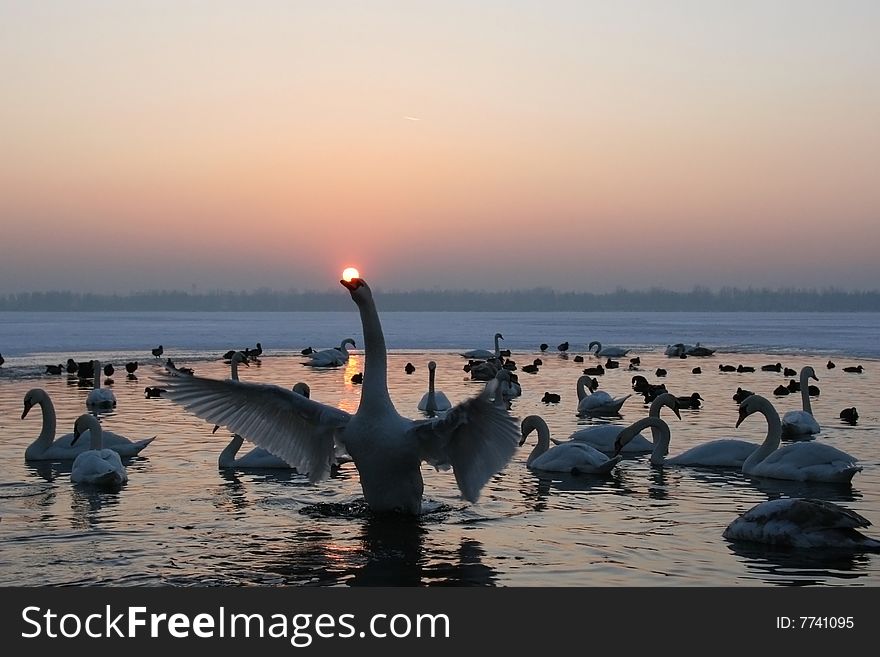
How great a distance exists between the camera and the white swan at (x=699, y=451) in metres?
15.4

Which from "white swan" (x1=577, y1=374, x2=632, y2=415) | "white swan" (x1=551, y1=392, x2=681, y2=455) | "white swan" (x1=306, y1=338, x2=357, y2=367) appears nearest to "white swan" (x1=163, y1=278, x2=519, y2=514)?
"white swan" (x1=551, y1=392, x2=681, y2=455)

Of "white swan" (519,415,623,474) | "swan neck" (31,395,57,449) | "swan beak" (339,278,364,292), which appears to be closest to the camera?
"swan beak" (339,278,364,292)

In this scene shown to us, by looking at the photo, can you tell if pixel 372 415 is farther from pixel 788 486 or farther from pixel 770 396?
pixel 770 396

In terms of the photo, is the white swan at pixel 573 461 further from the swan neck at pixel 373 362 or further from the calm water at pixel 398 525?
the swan neck at pixel 373 362

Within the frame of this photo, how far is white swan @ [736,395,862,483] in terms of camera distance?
13.6 meters

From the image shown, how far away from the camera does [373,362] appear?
449 inches

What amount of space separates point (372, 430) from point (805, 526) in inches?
161

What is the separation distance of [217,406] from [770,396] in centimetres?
1898

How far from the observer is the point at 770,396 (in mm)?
28141

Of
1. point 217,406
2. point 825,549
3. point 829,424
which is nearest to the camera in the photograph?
point 825,549

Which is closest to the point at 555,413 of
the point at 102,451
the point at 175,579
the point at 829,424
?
the point at 829,424

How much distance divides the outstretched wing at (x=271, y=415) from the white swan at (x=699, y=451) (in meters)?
5.04

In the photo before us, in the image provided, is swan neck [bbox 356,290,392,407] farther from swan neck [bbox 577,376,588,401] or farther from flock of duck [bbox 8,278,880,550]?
swan neck [bbox 577,376,588,401]

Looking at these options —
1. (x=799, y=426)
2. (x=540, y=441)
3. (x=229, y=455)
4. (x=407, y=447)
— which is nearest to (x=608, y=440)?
(x=540, y=441)
